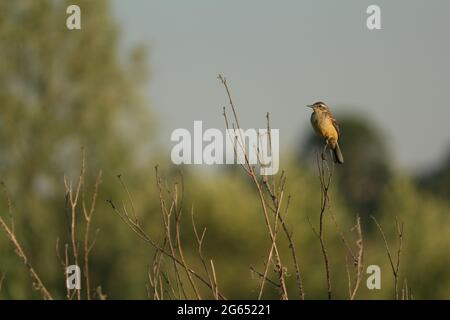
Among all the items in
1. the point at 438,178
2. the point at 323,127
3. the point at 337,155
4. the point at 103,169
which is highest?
the point at 323,127

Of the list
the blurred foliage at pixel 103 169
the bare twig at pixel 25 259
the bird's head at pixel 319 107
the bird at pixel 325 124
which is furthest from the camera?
the blurred foliage at pixel 103 169

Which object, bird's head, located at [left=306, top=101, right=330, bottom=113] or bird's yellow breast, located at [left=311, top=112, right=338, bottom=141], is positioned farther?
bird's head, located at [left=306, top=101, right=330, bottom=113]

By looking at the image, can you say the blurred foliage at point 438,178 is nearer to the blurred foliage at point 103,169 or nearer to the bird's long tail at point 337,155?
the blurred foliage at point 103,169

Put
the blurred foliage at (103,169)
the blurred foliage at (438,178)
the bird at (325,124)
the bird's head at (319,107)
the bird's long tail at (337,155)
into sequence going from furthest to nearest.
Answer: the blurred foliage at (438,178) < the blurred foliage at (103,169) < the bird's head at (319,107) < the bird at (325,124) < the bird's long tail at (337,155)

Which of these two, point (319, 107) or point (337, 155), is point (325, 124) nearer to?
point (319, 107)

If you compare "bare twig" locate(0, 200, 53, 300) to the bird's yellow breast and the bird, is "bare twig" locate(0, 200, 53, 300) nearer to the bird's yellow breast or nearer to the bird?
the bird

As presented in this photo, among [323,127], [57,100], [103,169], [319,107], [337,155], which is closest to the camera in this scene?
[337,155]

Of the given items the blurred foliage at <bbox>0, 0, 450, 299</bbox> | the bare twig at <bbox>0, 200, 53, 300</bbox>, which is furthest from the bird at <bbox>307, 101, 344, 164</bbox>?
the blurred foliage at <bbox>0, 0, 450, 299</bbox>

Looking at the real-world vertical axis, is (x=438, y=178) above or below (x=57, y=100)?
below

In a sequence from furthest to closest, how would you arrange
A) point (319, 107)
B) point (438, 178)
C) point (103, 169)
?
point (438, 178) → point (103, 169) → point (319, 107)

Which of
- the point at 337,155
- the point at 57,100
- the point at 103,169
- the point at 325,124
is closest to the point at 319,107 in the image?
the point at 325,124

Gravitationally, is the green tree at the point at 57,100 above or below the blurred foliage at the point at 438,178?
above

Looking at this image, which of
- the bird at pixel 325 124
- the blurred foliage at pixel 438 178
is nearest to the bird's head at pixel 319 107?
the bird at pixel 325 124
